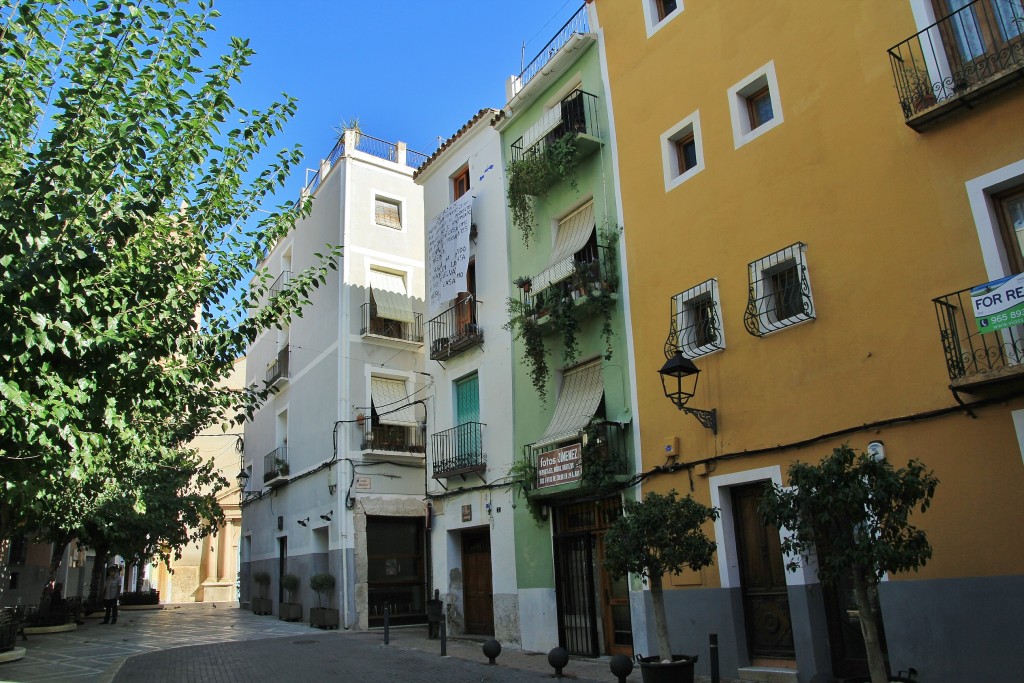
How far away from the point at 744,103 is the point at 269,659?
12.6 meters

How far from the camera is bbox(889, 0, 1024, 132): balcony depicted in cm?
804

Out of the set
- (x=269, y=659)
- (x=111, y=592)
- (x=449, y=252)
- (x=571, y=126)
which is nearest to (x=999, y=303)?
(x=571, y=126)

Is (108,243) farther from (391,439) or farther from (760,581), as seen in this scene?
(391,439)

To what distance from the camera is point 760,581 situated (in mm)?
10023

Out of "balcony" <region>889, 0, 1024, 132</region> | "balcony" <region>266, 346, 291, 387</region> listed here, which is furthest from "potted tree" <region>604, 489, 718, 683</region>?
"balcony" <region>266, 346, 291, 387</region>

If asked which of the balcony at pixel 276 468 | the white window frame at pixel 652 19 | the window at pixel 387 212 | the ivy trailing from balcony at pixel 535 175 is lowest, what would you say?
the balcony at pixel 276 468

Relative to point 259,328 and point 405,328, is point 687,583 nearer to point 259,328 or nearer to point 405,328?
point 259,328

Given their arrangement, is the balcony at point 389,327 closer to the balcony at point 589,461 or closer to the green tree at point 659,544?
the balcony at point 589,461

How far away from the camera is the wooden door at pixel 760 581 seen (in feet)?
31.7

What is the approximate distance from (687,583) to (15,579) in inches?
954

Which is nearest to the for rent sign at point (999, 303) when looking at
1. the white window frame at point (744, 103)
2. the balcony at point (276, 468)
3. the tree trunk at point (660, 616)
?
the white window frame at point (744, 103)

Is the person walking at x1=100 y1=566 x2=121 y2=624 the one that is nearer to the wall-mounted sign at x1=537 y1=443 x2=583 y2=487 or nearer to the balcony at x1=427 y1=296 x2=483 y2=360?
the balcony at x1=427 y1=296 x2=483 y2=360

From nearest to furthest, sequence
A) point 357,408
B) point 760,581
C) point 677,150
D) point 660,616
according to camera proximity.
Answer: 1. point 660,616
2. point 760,581
3. point 677,150
4. point 357,408

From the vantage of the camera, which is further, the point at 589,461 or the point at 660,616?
the point at 589,461
